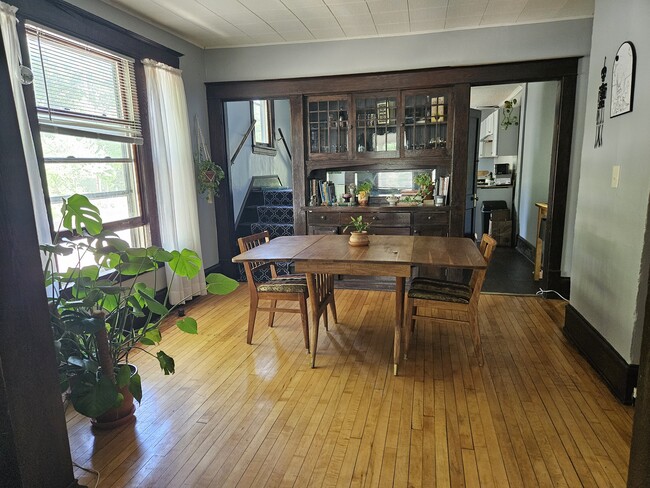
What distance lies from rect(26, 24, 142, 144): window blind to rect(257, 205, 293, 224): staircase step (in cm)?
206

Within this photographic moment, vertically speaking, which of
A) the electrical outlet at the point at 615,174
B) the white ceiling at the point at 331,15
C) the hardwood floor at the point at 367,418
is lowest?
the hardwood floor at the point at 367,418

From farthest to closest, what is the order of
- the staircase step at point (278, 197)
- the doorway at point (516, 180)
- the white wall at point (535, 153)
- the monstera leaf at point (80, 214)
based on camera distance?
1. the staircase step at point (278, 197)
2. the white wall at point (535, 153)
3. the doorway at point (516, 180)
4. the monstera leaf at point (80, 214)

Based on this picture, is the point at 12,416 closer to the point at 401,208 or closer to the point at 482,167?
the point at 401,208

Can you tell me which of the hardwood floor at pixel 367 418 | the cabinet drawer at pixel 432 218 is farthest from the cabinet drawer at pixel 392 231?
the hardwood floor at pixel 367 418

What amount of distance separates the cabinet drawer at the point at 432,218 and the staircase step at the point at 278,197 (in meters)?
1.96

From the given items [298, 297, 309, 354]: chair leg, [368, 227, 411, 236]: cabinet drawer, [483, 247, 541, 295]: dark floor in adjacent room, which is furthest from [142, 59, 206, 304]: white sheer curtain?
[483, 247, 541, 295]: dark floor in adjacent room

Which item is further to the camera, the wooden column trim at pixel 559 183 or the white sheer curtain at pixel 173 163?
the wooden column trim at pixel 559 183

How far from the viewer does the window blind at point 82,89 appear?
263 cm

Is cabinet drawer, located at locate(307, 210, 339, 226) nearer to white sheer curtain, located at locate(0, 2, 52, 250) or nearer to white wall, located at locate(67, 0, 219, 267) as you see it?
white wall, located at locate(67, 0, 219, 267)

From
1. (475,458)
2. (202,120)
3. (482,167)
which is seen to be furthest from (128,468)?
(482,167)

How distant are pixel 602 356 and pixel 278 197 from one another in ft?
13.7

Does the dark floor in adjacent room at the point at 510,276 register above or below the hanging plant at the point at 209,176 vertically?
below

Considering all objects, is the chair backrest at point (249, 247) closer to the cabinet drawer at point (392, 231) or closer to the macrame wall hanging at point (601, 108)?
the cabinet drawer at point (392, 231)

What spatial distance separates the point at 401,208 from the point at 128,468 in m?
3.39
